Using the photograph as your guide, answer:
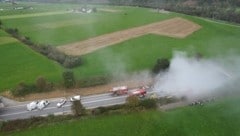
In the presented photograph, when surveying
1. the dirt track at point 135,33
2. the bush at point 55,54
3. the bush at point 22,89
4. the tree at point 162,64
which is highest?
the tree at point 162,64

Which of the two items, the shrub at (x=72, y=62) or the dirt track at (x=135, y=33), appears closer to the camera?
the shrub at (x=72, y=62)

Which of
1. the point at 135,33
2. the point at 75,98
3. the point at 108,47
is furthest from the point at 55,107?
the point at 135,33

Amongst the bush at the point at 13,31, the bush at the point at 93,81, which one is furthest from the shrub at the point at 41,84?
the bush at the point at 13,31

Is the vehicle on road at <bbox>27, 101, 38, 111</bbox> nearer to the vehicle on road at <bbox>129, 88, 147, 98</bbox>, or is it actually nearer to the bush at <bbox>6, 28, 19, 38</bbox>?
the vehicle on road at <bbox>129, 88, 147, 98</bbox>

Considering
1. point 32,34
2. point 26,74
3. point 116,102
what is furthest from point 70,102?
point 32,34

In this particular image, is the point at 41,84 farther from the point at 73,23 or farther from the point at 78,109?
the point at 73,23

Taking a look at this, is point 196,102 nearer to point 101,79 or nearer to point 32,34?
point 101,79

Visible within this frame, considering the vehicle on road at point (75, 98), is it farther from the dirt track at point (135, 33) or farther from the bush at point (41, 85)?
the dirt track at point (135, 33)

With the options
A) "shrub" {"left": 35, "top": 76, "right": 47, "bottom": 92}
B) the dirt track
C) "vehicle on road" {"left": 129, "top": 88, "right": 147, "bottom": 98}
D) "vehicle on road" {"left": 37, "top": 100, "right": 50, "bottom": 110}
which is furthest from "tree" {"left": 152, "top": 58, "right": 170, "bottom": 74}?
the dirt track
